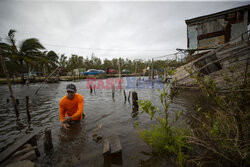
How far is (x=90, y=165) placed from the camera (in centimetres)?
254

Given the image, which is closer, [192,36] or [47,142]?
[47,142]

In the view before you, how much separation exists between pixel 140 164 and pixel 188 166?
96 centimetres

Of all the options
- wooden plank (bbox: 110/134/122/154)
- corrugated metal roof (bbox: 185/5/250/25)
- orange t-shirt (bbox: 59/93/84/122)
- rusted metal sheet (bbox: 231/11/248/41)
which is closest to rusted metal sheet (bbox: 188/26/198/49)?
corrugated metal roof (bbox: 185/5/250/25)

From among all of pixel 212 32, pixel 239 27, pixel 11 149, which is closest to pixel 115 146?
pixel 11 149

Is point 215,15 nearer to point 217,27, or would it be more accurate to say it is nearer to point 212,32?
point 217,27

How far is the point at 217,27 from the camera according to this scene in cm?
1109

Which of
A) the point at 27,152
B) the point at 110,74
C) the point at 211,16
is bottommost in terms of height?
the point at 27,152

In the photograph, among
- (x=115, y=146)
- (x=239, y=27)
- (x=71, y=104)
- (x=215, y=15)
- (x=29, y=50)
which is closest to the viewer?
(x=115, y=146)

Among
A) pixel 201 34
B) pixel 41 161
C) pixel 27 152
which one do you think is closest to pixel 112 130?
pixel 41 161

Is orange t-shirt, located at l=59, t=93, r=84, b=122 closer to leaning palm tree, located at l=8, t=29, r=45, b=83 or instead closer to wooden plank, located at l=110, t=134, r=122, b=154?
wooden plank, located at l=110, t=134, r=122, b=154

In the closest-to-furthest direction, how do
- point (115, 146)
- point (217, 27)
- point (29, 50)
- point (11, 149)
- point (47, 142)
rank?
point (11, 149), point (115, 146), point (47, 142), point (217, 27), point (29, 50)

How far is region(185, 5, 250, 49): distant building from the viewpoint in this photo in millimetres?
10367

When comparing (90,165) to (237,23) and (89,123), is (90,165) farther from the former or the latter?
(237,23)

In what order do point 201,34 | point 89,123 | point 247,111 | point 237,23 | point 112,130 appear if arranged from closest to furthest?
1. point 247,111
2. point 112,130
3. point 89,123
4. point 237,23
5. point 201,34
